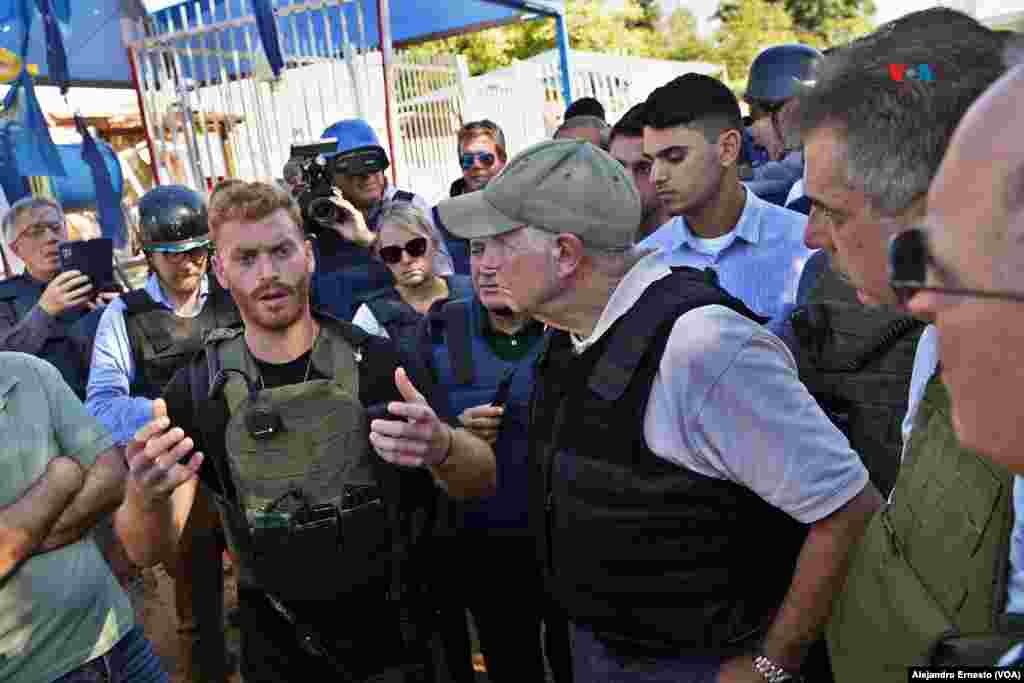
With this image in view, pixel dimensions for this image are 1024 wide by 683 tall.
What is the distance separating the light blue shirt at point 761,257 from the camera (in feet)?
8.59

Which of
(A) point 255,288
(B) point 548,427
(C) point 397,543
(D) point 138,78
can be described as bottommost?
(C) point 397,543

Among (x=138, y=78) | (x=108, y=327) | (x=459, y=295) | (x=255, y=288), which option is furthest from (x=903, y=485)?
Result: (x=138, y=78)

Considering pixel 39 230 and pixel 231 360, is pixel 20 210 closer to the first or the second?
pixel 39 230

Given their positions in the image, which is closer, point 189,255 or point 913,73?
point 913,73

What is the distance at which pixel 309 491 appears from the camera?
1966mm

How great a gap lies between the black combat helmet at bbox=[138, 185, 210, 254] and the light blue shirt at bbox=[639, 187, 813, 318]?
1.82 m

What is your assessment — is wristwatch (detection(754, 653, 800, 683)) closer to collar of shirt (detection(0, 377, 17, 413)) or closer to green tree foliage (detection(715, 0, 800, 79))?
collar of shirt (detection(0, 377, 17, 413))

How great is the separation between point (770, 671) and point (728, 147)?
192 centimetres

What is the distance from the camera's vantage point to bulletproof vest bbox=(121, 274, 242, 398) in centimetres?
306

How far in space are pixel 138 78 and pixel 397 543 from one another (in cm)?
643

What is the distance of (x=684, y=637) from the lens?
5.07 feet

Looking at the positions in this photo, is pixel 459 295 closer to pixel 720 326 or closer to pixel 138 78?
pixel 720 326

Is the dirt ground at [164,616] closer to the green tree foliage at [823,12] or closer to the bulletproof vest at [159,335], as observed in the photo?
the bulletproof vest at [159,335]

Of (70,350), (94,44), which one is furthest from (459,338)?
(94,44)
